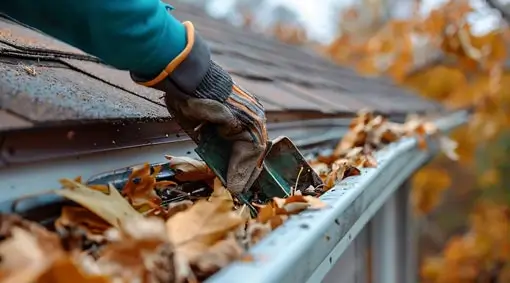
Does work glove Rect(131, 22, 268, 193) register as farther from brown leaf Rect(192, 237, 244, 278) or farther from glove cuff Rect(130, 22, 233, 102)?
brown leaf Rect(192, 237, 244, 278)

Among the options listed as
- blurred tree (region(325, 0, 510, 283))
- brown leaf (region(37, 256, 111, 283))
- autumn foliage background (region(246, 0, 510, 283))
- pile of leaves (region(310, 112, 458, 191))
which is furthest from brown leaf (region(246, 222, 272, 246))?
blurred tree (region(325, 0, 510, 283))

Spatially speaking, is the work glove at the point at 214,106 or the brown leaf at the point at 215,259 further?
the work glove at the point at 214,106

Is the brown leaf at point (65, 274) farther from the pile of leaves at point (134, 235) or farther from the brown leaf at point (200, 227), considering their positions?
the brown leaf at point (200, 227)

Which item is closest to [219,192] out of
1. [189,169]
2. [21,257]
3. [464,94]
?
[189,169]

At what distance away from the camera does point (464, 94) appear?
23.7 ft

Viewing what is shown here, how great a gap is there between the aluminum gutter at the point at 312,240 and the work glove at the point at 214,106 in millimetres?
159

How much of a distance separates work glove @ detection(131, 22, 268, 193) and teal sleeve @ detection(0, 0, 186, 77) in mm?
39

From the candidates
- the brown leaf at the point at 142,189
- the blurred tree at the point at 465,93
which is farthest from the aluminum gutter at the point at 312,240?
the blurred tree at the point at 465,93

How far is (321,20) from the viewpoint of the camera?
58.5ft

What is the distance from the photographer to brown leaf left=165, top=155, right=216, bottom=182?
121 cm

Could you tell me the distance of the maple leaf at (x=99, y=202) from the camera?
859mm

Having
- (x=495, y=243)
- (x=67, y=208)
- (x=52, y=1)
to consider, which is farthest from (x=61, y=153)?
(x=495, y=243)

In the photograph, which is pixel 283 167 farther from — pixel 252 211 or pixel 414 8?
pixel 414 8

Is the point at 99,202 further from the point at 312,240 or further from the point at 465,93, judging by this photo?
the point at 465,93
